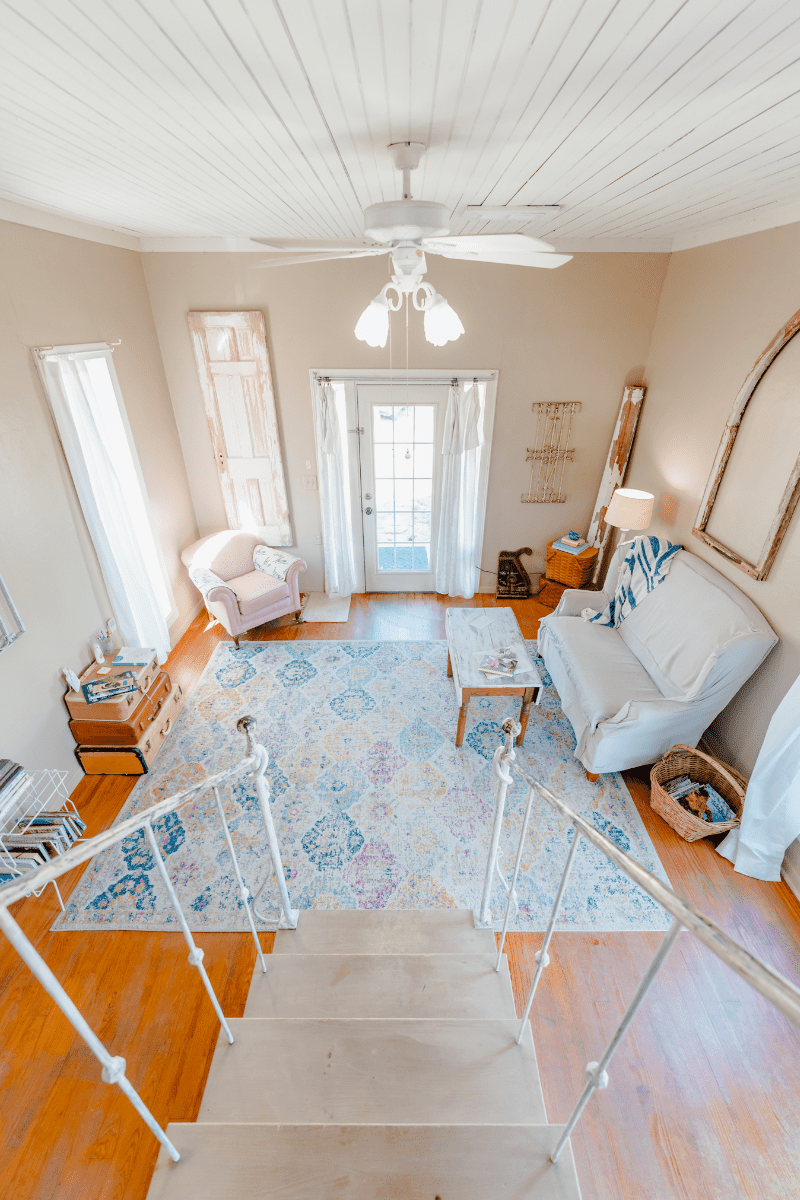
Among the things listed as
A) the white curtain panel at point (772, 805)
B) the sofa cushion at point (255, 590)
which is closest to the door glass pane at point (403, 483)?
the sofa cushion at point (255, 590)

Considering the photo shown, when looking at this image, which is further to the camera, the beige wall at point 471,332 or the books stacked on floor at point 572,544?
the books stacked on floor at point 572,544

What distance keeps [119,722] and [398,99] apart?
313cm

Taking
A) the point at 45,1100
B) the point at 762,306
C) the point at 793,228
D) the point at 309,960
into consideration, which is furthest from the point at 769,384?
the point at 45,1100

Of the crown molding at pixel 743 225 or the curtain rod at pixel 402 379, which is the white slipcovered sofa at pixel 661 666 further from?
the curtain rod at pixel 402 379

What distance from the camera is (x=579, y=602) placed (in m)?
4.14

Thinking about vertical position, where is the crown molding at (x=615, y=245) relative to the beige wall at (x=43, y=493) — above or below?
above

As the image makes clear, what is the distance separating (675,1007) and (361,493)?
13.4ft

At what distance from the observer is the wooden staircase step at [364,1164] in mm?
1130

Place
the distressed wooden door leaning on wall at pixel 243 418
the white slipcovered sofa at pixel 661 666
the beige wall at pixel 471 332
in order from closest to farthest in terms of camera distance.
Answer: the white slipcovered sofa at pixel 661 666
the beige wall at pixel 471 332
the distressed wooden door leaning on wall at pixel 243 418

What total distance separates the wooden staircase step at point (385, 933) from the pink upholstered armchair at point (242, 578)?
253 cm

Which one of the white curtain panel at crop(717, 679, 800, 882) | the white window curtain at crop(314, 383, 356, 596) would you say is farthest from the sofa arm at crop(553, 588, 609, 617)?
the white window curtain at crop(314, 383, 356, 596)

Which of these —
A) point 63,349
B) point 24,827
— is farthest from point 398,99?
point 24,827

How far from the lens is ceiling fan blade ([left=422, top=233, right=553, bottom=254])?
66.0 inches

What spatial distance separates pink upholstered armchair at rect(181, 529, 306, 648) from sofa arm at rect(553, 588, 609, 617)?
88.1 inches
